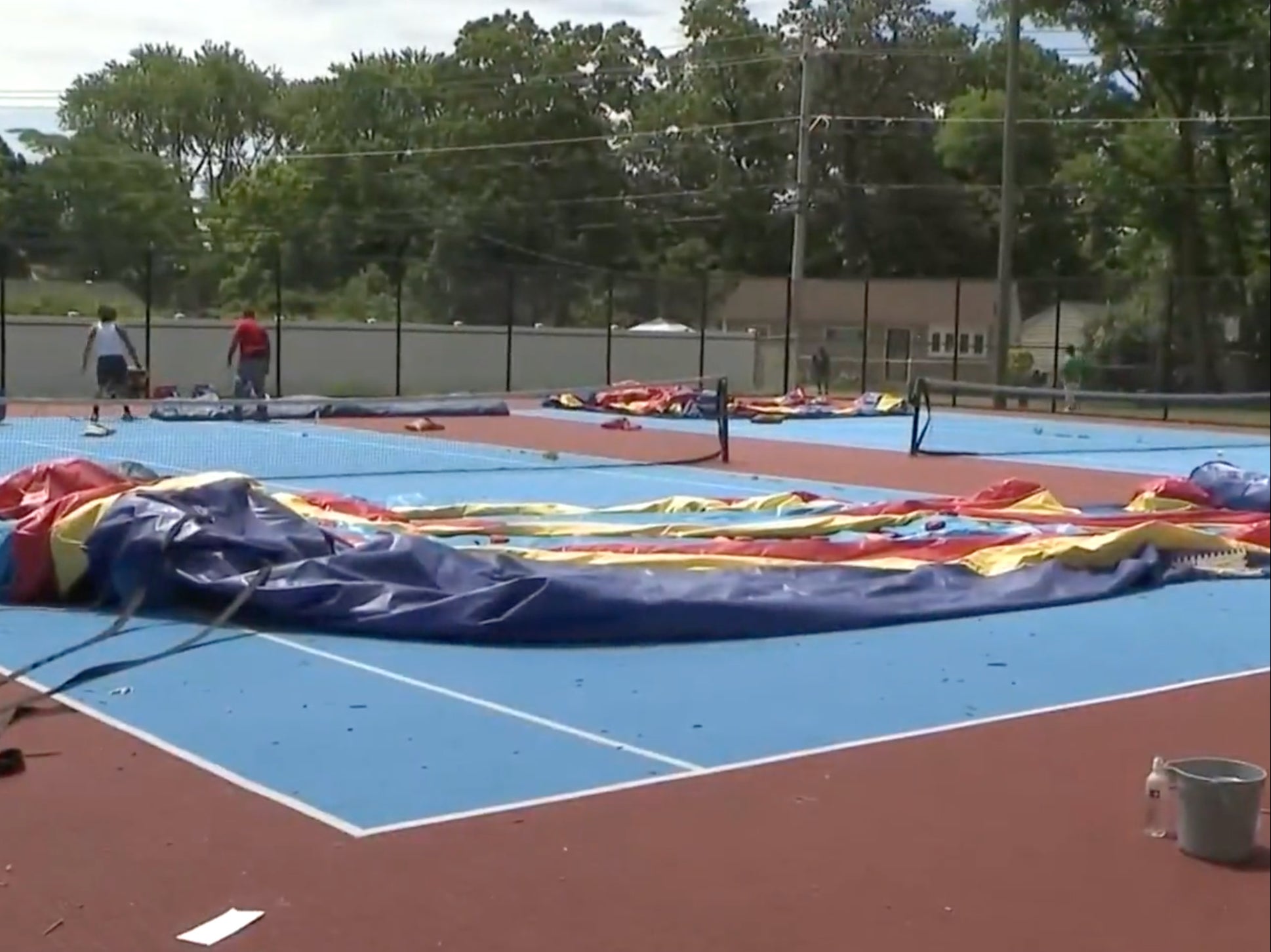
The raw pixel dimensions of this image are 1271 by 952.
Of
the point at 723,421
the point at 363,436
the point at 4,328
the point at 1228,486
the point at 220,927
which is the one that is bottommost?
the point at 220,927

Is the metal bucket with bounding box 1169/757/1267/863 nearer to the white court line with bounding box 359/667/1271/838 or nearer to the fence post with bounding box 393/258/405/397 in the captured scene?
the white court line with bounding box 359/667/1271/838

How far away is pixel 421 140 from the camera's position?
423cm

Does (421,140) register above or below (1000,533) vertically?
above

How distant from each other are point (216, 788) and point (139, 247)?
2558 millimetres

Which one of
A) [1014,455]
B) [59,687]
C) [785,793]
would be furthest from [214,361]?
[785,793]

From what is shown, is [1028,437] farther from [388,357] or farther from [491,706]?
[491,706]

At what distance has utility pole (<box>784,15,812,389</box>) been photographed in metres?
2.67

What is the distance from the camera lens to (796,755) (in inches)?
179

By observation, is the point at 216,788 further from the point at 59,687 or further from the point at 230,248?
the point at 230,248

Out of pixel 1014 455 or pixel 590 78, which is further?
pixel 1014 455

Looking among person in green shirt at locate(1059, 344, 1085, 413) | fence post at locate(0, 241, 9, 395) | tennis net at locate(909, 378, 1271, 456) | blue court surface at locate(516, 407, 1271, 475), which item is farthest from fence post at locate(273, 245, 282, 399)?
person in green shirt at locate(1059, 344, 1085, 413)

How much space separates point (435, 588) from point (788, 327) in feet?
63.5

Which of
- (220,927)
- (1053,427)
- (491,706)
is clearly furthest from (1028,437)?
(220,927)

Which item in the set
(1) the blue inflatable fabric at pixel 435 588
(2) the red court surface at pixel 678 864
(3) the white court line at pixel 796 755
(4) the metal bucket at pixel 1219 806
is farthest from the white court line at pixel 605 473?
(4) the metal bucket at pixel 1219 806
